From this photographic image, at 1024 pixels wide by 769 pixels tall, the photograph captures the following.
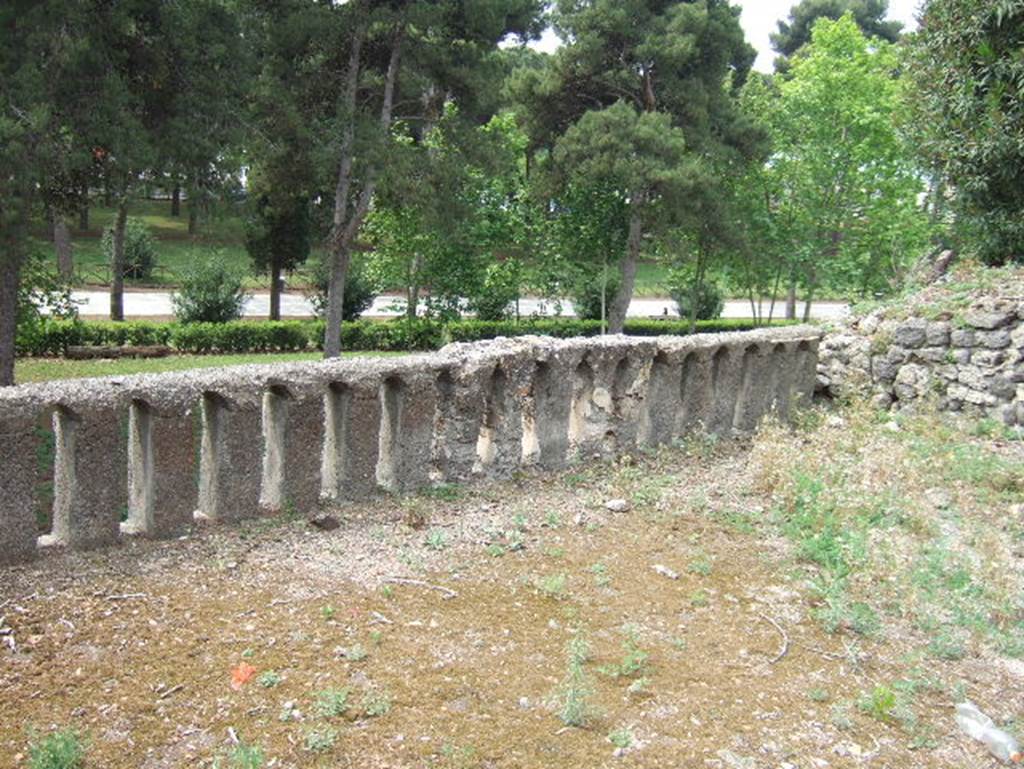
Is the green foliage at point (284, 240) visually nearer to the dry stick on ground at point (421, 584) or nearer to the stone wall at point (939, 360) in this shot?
the stone wall at point (939, 360)

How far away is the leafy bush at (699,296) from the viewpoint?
2641 cm

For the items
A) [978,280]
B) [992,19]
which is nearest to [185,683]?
[978,280]

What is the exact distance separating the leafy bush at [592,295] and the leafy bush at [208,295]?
8.89m

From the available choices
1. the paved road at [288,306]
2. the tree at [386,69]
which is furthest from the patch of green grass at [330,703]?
the paved road at [288,306]

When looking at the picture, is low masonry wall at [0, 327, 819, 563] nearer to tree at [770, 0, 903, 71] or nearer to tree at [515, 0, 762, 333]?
tree at [515, 0, 762, 333]

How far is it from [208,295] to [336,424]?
16.2m

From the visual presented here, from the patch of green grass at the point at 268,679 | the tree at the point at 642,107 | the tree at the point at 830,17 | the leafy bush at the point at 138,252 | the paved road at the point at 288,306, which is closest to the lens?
the patch of green grass at the point at 268,679

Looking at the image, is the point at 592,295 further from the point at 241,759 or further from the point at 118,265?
the point at 241,759

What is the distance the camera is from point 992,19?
12.8 m

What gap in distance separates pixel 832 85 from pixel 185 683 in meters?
19.9

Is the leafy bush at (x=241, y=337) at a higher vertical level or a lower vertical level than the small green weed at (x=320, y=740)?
higher

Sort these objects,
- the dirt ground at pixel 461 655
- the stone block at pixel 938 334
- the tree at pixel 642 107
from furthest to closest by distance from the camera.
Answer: the tree at pixel 642 107
the stone block at pixel 938 334
the dirt ground at pixel 461 655

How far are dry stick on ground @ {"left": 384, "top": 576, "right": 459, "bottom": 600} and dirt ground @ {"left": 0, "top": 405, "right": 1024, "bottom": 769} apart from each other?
0.02 meters

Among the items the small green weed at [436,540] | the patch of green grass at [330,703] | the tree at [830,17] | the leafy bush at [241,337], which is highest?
the tree at [830,17]
